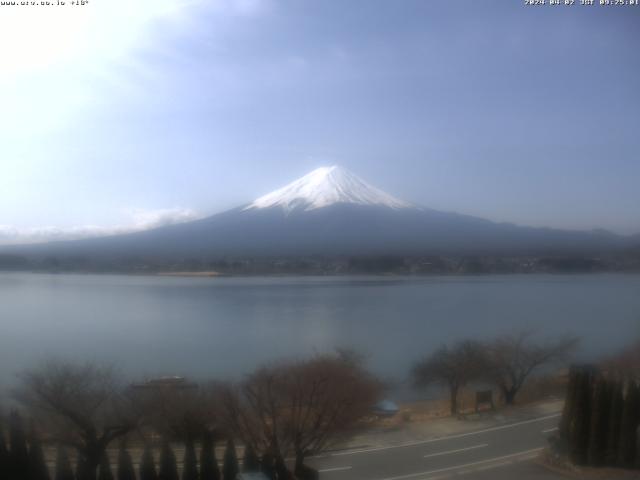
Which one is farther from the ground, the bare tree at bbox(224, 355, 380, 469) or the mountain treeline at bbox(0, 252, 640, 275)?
the mountain treeline at bbox(0, 252, 640, 275)

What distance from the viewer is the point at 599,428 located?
10.3 feet

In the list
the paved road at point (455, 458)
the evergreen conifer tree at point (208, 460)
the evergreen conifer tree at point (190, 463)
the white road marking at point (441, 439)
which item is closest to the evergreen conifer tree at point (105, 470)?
the evergreen conifer tree at point (190, 463)

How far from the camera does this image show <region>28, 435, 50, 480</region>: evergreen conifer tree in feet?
9.14

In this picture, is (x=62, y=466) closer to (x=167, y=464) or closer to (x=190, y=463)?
(x=167, y=464)

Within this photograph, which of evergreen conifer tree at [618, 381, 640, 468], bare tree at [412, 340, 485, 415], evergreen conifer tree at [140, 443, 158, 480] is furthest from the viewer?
bare tree at [412, 340, 485, 415]

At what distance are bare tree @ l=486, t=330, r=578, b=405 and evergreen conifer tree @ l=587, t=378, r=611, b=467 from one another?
38 cm

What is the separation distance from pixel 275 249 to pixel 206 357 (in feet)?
2.80

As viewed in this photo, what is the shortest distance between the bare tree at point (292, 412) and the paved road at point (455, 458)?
0.46 feet

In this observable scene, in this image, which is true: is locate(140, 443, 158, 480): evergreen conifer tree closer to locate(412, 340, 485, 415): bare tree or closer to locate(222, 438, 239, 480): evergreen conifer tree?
locate(222, 438, 239, 480): evergreen conifer tree

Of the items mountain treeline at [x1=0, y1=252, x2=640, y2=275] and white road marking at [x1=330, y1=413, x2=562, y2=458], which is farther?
mountain treeline at [x1=0, y1=252, x2=640, y2=275]

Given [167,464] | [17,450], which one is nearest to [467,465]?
[167,464]

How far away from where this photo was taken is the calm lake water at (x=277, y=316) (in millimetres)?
3115

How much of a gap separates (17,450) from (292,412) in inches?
63.3

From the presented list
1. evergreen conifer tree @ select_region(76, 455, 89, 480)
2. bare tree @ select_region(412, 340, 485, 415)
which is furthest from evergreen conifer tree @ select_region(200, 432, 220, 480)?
bare tree @ select_region(412, 340, 485, 415)
